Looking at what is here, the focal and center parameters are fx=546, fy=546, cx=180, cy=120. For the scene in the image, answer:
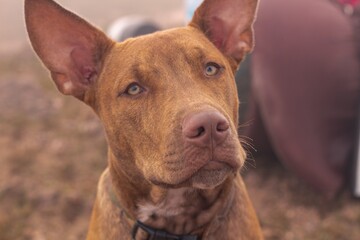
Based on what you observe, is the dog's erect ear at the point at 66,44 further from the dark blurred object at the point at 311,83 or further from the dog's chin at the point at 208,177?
the dark blurred object at the point at 311,83

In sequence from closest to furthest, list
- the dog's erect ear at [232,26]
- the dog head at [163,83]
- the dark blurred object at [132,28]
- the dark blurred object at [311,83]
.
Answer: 1. the dog head at [163,83]
2. the dog's erect ear at [232,26]
3. the dark blurred object at [311,83]
4. the dark blurred object at [132,28]

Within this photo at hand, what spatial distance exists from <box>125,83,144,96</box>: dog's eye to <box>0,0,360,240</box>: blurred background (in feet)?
4.68

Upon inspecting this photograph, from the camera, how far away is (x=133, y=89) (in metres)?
3.21

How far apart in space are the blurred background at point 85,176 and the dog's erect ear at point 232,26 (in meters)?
1.00

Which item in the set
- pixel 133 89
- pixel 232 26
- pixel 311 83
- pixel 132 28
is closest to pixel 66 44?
pixel 133 89

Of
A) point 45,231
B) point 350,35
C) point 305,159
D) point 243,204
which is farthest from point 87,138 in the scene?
point 243,204

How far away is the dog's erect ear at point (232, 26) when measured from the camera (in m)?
3.70

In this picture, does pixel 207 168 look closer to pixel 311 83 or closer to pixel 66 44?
pixel 66 44

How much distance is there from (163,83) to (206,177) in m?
0.59

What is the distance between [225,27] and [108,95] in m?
0.99

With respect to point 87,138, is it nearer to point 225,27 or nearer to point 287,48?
point 287,48

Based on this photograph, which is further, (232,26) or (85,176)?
(85,176)

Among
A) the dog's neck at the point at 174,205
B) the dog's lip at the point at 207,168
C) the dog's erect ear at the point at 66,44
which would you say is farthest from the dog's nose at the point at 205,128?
the dog's erect ear at the point at 66,44

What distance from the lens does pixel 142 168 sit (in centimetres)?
315
